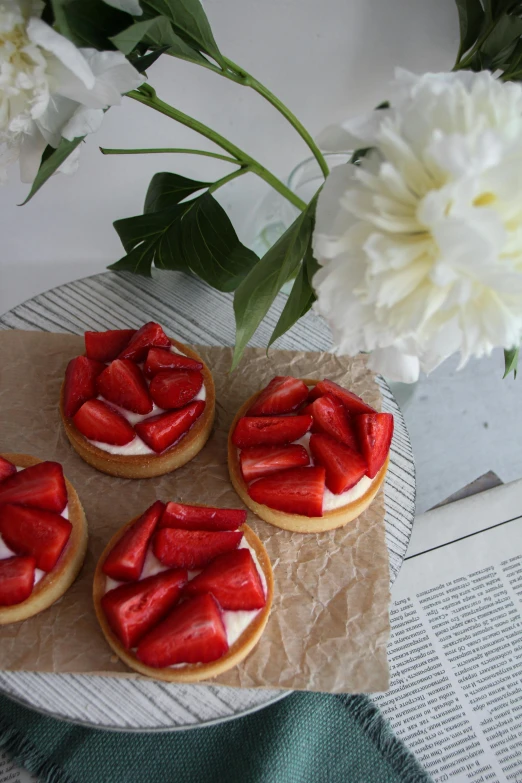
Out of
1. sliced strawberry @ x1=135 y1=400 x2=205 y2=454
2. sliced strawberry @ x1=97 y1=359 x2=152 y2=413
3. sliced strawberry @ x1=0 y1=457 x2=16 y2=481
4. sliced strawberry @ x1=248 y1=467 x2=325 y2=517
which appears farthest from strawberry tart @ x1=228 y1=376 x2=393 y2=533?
sliced strawberry @ x1=0 y1=457 x2=16 y2=481

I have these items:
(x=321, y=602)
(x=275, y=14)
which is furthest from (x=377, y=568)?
(x=275, y=14)

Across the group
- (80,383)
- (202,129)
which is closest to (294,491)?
(80,383)

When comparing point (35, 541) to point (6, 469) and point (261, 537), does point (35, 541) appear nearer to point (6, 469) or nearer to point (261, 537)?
point (6, 469)

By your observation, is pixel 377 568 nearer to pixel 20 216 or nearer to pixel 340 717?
pixel 340 717

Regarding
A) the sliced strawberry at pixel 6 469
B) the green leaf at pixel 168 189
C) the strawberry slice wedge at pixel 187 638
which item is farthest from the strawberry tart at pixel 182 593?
the green leaf at pixel 168 189

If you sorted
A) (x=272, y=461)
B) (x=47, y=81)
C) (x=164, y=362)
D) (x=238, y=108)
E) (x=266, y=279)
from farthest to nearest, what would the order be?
(x=238, y=108) → (x=164, y=362) → (x=272, y=461) → (x=266, y=279) → (x=47, y=81)

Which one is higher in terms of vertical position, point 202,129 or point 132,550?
point 202,129
